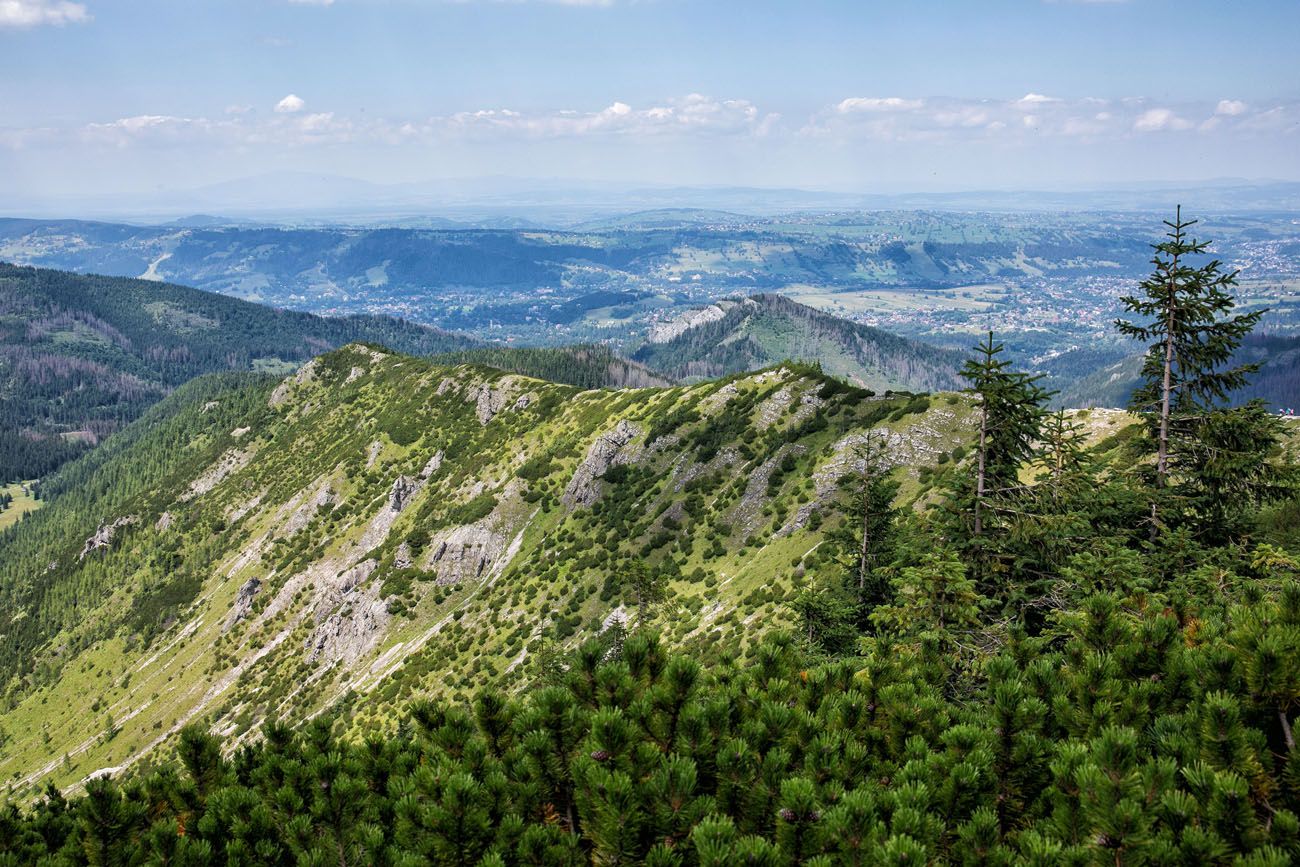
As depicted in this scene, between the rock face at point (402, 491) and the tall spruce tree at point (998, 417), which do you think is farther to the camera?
the rock face at point (402, 491)

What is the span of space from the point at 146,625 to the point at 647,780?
6539 inches

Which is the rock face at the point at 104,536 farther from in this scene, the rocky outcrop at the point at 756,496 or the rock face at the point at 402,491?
the rocky outcrop at the point at 756,496

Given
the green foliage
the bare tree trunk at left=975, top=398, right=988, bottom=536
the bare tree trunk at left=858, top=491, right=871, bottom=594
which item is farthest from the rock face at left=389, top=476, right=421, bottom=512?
the green foliage

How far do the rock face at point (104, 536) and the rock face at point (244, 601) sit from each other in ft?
280

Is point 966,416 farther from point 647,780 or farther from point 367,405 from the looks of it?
point 367,405

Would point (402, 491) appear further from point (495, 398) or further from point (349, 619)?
point (349, 619)

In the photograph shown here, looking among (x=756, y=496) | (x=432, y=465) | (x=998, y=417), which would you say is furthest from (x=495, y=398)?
(x=998, y=417)

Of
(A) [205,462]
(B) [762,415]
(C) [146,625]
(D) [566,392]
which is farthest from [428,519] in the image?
(A) [205,462]

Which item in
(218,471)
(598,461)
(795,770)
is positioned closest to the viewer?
(795,770)

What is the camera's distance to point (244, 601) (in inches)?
4766

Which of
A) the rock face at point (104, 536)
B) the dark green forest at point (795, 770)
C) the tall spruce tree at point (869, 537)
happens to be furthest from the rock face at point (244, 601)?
the dark green forest at point (795, 770)

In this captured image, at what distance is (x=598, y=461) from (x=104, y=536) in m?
166

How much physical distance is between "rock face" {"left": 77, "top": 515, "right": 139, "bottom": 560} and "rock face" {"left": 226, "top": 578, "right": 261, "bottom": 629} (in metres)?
85.3

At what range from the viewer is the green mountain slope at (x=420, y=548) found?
61.6 meters
